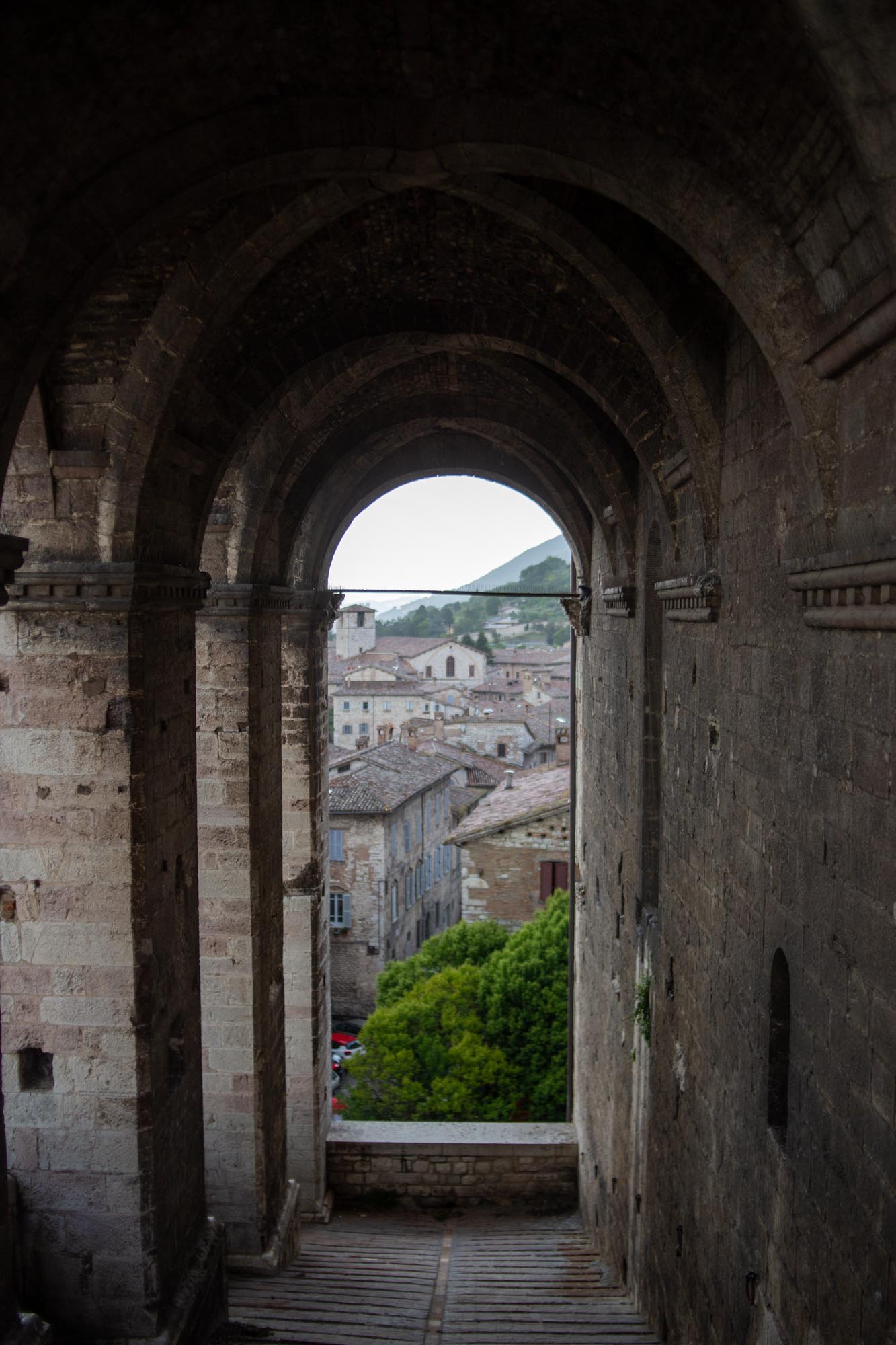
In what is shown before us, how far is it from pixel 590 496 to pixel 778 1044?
705 cm

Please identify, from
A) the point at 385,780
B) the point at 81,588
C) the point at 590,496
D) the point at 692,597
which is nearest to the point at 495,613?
the point at 385,780

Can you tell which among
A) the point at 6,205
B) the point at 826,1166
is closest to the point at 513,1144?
the point at 826,1166

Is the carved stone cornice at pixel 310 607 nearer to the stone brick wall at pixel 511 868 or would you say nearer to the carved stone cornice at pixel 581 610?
the carved stone cornice at pixel 581 610

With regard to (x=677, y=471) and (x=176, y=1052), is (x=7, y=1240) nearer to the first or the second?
(x=176, y=1052)

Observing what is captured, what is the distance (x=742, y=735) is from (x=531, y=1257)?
794 cm

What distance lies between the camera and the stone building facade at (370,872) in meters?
28.1

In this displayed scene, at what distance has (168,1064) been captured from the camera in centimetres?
711

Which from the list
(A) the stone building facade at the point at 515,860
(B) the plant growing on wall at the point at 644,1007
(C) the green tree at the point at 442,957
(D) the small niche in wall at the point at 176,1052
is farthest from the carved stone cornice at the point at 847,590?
(A) the stone building facade at the point at 515,860

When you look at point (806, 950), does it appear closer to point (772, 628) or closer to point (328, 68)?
point (772, 628)

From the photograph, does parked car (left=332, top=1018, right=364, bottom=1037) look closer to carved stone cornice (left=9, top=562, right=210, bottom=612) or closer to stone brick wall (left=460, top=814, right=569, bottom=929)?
stone brick wall (left=460, top=814, right=569, bottom=929)

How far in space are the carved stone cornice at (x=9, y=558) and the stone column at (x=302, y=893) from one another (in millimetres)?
7118

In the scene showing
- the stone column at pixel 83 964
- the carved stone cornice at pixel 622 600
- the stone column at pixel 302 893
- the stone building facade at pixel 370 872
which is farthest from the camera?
the stone building facade at pixel 370 872

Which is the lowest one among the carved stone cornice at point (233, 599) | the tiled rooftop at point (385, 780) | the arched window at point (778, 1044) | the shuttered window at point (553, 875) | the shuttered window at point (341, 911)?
the shuttered window at point (341, 911)

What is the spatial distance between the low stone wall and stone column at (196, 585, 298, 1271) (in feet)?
11.1
